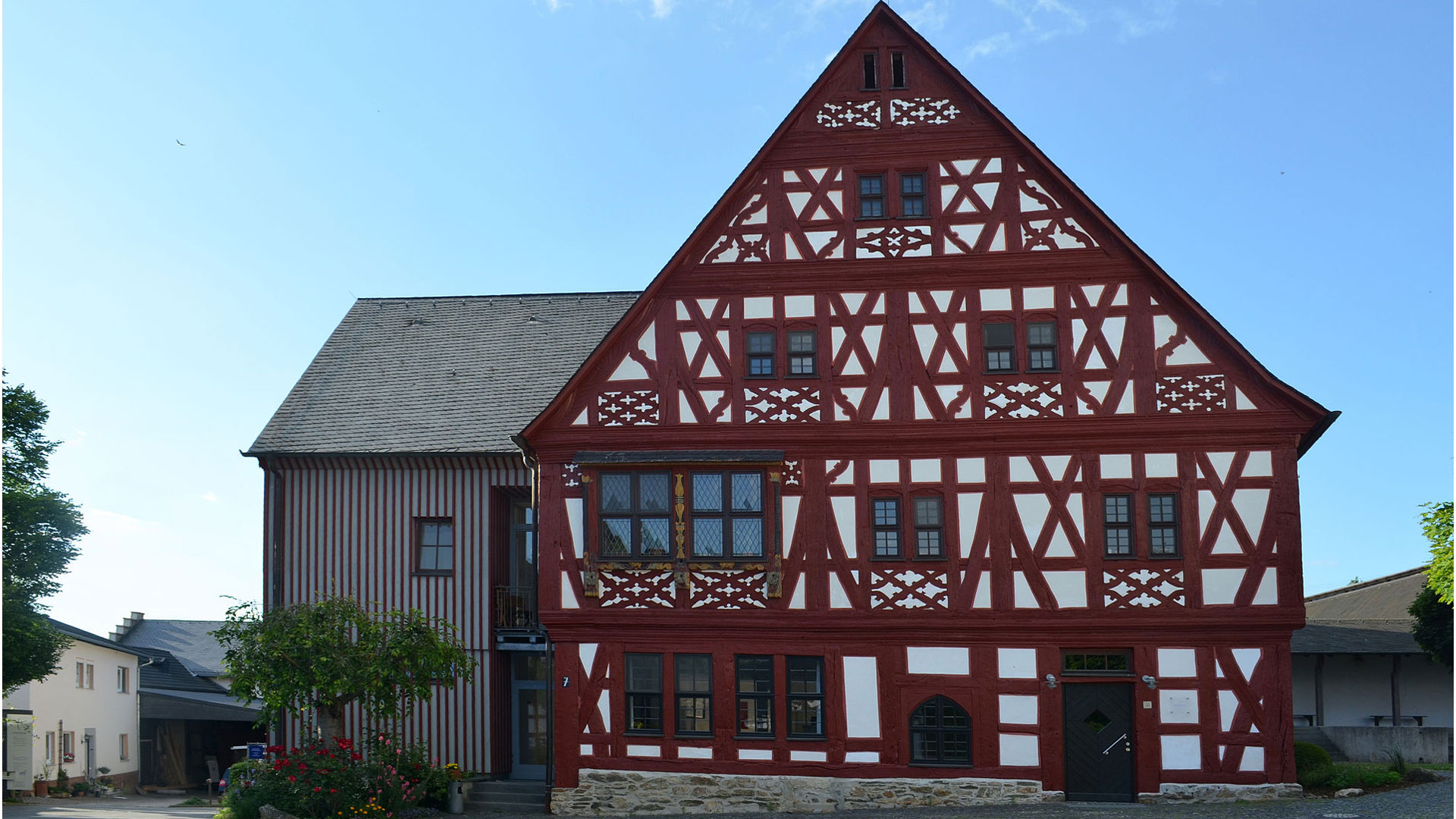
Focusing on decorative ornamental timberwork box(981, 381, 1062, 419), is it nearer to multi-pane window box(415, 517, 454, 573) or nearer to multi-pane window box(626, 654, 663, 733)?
multi-pane window box(626, 654, 663, 733)

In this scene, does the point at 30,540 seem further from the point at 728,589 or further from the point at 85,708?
the point at 728,589

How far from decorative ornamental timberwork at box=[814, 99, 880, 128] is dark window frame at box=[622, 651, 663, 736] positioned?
9945 mm

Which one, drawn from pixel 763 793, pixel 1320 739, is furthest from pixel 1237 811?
pixel 1320 739

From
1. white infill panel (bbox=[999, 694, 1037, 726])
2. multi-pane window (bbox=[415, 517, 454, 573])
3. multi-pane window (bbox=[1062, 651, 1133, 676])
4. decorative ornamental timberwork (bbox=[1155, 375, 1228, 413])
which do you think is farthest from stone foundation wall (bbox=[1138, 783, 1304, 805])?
multi-pane window (bbox=[415, 517, 454, 573])

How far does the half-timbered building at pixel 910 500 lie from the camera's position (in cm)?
2147

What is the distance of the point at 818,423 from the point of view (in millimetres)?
22469

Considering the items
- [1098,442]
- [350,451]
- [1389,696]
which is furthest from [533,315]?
[1389,696]

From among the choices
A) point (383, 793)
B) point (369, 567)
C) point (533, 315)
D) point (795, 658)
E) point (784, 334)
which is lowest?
point (383, 793)

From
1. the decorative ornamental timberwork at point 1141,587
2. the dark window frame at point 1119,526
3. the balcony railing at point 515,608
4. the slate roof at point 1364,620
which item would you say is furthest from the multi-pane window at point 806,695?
the slate roof at point 1364,620

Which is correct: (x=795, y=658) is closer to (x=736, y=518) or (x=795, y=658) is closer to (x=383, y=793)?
(x=736, y=518)

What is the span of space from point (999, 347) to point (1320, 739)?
46.4 feet

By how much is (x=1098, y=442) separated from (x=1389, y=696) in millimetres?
15432

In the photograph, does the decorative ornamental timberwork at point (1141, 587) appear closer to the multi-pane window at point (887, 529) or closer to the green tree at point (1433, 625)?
the multi-pane window at point (887, 529)

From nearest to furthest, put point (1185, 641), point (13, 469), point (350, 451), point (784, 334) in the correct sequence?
point (1185, 641)
point (784, 334)
point (350, 451)
point (13, 469)
